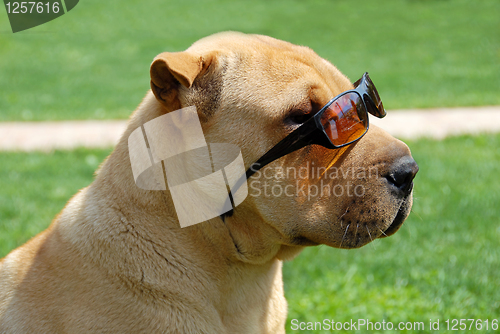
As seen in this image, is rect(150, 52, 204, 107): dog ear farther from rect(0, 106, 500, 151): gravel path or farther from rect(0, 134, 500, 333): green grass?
rect(0, 106, 500, 151): gravel path

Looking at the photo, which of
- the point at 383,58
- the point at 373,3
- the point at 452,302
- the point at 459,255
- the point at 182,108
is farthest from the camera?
the point at 373,3

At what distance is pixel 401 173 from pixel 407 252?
2.42 metres

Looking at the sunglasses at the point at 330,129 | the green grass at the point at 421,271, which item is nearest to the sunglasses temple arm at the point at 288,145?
the sunglasses at the point at 330,129

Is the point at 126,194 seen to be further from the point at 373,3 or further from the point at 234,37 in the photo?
the point at 373,3

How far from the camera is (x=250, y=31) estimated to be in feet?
51.9

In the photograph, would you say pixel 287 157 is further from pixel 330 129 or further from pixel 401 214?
pixel 401 214

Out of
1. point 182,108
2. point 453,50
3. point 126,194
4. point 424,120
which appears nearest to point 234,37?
point 182,108

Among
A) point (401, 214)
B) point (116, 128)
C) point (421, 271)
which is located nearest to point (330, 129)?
point (401, 214)

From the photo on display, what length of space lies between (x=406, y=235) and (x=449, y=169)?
6.51ft

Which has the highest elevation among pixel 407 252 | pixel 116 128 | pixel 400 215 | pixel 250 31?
pixel 400 215

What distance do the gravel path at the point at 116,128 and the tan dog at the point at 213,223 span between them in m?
5.27

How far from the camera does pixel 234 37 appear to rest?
2.63 meters

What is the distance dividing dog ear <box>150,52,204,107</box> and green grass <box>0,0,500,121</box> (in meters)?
7.18

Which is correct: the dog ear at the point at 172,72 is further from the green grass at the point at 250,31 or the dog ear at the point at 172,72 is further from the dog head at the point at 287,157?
the green grass at the point at 250,31
